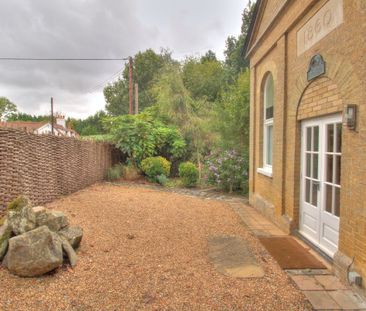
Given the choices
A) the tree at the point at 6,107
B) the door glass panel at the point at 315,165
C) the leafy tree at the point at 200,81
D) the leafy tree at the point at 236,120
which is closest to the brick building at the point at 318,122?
the door glass panel at the point at 315,165

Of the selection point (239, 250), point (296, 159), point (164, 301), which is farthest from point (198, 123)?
point (164, 301)

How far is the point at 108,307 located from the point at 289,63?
16.0 feet

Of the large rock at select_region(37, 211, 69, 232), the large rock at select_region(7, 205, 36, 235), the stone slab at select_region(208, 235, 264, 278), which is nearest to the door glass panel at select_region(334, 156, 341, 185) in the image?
the stone slab at select_region(208, 235, 264, 278)

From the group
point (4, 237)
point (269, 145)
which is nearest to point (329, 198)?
point (269, 145)

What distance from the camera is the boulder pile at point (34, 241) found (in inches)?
116

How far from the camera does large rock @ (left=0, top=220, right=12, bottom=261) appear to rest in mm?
3125

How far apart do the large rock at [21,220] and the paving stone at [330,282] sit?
349cm

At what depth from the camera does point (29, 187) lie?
5367mm

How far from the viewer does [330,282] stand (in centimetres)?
318

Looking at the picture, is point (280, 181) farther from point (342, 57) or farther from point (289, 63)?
point (342, 57)

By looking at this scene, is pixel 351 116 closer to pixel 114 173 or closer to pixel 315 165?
pixel 315 165

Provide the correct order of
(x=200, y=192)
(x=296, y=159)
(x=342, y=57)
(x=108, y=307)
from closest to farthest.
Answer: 1. (x=108, y=307)
2. (x=342, y=57)
3. (x=296, y=159)
4. (x=200, y=192)

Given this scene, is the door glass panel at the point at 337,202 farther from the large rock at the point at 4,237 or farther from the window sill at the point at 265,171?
the large rock at the point at 4,237

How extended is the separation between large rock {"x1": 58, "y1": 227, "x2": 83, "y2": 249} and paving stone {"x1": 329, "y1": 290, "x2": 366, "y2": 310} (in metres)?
3.10
